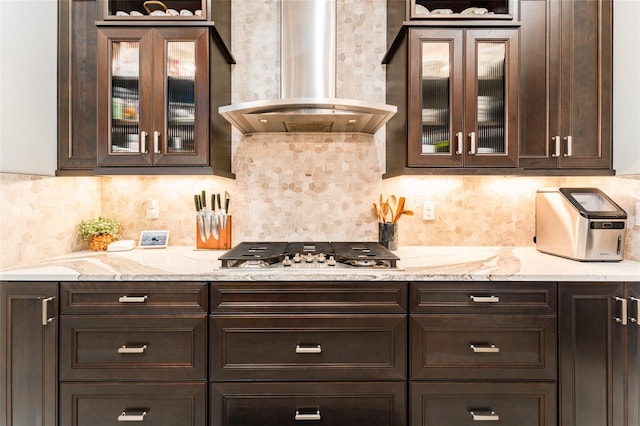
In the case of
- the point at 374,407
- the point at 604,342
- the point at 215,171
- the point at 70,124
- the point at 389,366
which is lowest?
the point at 374,407

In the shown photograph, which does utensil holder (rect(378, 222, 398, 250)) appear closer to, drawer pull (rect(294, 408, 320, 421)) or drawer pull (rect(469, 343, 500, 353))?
drawer pull (rect(469, 343, 500, 353))

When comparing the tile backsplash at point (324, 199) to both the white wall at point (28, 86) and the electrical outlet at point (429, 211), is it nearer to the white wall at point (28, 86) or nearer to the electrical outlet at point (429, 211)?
the electrical outlet at point (429, 211)

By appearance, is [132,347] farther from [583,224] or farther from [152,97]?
[583,224]

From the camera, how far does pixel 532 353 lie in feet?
5.09

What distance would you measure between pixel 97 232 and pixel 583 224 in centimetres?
278

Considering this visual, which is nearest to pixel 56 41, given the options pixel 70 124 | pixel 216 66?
pixel 70 124

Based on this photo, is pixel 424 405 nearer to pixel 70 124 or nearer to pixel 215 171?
pixel 215 171

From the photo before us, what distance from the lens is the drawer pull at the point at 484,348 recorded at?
60.4 inches

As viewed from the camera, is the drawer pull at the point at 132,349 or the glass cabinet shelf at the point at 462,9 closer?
the drawer pull at the point at 132,349

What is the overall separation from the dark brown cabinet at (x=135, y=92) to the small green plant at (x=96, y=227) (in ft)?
1.12

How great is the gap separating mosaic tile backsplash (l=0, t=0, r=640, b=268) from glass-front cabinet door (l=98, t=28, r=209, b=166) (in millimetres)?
421

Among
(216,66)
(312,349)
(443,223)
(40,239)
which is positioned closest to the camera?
(312,349)

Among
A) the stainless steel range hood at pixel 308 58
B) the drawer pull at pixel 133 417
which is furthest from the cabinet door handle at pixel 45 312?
the stainless steel range hood at pixel 308 58

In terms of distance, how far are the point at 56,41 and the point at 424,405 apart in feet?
8.80
